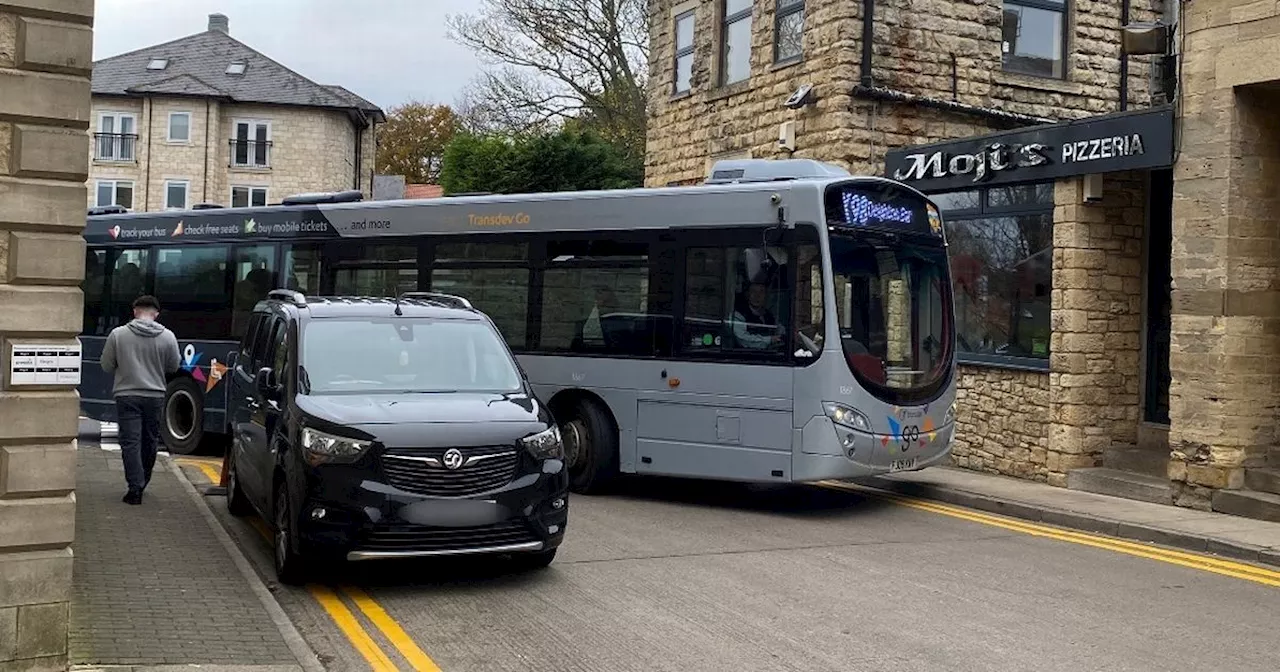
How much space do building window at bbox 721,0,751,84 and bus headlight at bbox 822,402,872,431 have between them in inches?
383

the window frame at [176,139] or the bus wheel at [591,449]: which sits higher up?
the window frame at [176,139]

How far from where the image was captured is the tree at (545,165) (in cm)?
3219

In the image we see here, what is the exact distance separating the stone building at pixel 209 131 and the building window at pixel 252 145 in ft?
0.14

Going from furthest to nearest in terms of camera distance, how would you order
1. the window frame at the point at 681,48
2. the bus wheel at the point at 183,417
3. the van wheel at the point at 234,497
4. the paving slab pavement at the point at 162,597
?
the window frame at the point at 681,48 < the bus wheel at the point at 183,417 < the van wheel at the point at 234,497 < the paving slab pavement at the point at 162,597

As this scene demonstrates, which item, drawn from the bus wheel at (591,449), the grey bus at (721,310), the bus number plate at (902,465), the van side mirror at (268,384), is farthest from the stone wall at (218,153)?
the van side mirror at (268,384)

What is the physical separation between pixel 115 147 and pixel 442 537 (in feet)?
168

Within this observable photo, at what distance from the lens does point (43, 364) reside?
6027 millimetres

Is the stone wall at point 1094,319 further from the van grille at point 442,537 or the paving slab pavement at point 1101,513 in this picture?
the van grille at point 442,537

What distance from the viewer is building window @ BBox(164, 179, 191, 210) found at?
54281 millimetres

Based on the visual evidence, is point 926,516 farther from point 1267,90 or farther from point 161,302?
point 161,302

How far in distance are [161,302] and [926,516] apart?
10.7 meters

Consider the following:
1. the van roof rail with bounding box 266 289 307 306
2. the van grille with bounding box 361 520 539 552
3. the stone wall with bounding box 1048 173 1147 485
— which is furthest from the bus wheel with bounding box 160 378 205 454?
the stone wall with bounding box 1048 173 1147 485

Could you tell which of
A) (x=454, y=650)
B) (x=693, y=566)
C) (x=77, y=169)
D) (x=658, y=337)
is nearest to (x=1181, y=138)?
(x=658, y=337)

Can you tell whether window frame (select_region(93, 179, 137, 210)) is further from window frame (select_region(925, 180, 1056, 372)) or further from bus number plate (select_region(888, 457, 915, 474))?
bus number plate (select_region(888, 457, 915, 474))
